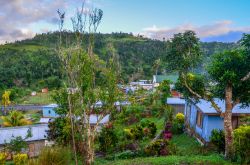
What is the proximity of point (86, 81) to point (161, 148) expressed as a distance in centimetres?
577

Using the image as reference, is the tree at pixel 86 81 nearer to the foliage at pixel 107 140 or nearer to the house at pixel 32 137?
the foliage at pixel 107 140

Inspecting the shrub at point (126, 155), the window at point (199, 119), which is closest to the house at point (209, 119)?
the window at point (199, 119)

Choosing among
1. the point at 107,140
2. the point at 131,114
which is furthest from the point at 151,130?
the point at 131,114

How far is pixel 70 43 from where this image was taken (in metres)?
17.3

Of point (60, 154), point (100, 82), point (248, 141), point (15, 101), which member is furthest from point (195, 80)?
point (15, 101)

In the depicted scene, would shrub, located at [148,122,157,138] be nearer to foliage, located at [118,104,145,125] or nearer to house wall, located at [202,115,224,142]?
house wall, located at [202,115,224,142]

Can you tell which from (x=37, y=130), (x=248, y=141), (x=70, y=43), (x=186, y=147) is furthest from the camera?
(x=37, y=130)

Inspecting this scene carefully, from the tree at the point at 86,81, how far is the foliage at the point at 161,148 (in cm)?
334

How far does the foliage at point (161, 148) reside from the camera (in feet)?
57.6

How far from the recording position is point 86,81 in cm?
1644

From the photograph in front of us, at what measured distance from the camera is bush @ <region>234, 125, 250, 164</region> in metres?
13.4

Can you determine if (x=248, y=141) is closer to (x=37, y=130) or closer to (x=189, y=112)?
(x=189, y=112)

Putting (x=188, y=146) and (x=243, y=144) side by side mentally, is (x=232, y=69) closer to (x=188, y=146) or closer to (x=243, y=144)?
(x=243, y=144)

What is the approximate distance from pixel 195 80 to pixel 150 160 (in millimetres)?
4670
